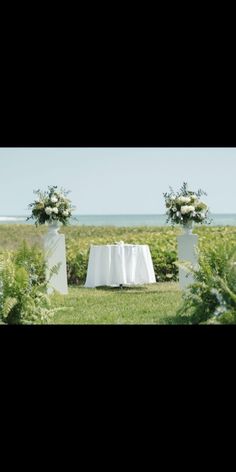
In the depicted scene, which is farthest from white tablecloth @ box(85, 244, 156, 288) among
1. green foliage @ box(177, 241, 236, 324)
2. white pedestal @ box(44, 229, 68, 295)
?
green foliage @ box(177, 241, 236, 324)

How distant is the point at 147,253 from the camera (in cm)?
870

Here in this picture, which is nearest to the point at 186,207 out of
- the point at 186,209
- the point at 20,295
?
the point at 186,209

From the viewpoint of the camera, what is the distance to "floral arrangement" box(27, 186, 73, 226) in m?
7.55

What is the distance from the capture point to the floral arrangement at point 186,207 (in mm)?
7262

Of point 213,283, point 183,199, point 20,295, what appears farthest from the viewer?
point 183,199

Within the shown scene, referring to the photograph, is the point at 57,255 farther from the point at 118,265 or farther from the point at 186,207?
the point at 186,207

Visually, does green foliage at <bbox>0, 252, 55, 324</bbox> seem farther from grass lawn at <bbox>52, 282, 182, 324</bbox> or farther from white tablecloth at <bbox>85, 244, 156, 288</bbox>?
white tablecloth at <bbox>85, 244, 156, 288</bbox>

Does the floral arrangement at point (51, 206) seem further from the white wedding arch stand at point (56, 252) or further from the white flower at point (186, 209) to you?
the white flower at point (186, 209)

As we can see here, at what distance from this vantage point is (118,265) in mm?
8453

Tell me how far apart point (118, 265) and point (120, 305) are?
1.25 m

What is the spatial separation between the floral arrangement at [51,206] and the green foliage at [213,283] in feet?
9.25

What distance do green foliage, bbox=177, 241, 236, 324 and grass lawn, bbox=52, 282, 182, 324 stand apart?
0.73 meters
